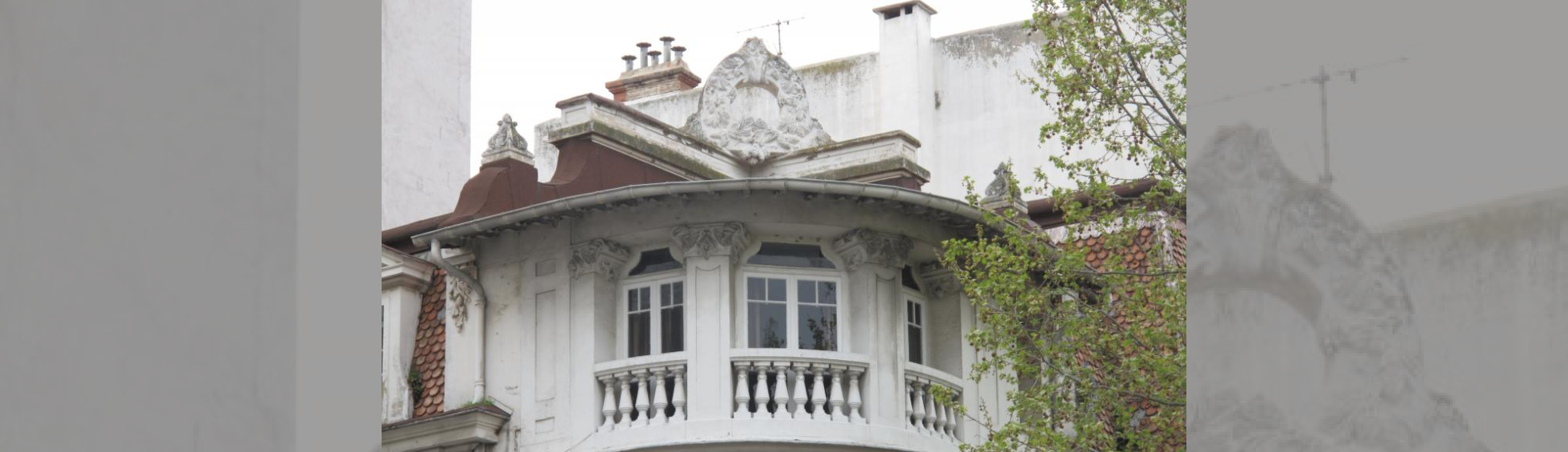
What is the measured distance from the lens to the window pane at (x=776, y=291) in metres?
17.6

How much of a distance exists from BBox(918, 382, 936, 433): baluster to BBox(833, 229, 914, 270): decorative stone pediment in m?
1.13

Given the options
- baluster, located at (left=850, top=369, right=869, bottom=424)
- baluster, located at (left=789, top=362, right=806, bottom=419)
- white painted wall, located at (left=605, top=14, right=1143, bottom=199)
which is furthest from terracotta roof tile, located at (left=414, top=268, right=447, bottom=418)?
white painted wall, located at (left=605, top=14, right=1143, bottom=199)

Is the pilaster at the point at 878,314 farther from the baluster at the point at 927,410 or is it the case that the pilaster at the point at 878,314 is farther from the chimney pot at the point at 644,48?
the chimney pot at the point at 644,48

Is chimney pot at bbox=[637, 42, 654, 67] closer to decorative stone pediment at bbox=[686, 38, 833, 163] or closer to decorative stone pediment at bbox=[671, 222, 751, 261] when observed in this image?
decorative stone pediment at bbox=[686, 38, 833, 163]

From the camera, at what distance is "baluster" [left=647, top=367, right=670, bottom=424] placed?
56.6 ft

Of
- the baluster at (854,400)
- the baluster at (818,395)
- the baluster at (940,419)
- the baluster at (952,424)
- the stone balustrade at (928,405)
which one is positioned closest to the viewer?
the baluster at (818,395)

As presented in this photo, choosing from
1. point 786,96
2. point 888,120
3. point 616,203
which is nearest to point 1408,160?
point 616,203

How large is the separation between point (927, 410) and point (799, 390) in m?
1.39

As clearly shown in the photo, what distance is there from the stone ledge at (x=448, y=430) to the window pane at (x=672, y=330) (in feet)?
5.17

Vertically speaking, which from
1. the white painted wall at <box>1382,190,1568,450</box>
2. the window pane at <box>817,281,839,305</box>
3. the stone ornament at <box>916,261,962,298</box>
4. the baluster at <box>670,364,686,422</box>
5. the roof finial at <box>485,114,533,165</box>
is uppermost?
the roof finial at <box>485,114,533,165</box>

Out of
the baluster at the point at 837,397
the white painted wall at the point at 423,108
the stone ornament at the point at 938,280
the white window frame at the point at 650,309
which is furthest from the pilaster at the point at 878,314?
the white painted wall at the point at 423,108

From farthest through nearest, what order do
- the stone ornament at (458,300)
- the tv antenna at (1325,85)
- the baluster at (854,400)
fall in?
the stone ornament at (458,300) < the baluster at (854,400) < the tv antenna at (1325,85)

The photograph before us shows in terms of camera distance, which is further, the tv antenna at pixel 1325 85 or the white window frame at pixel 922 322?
the white window frame at pixel 922 322

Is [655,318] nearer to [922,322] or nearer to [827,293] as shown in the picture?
[827,293]
